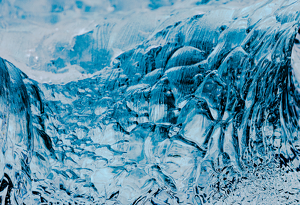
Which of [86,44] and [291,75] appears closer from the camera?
[86,44]

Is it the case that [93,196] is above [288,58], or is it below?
below

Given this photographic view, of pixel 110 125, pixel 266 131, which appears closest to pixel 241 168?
pixel 266 131

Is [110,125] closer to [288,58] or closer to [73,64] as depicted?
[73,64]

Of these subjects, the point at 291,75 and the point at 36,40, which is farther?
the point at 291,75

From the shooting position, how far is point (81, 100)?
0.77 ft

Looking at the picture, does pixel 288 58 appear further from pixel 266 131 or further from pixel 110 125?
pixel 110 125

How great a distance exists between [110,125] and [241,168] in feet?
0.57

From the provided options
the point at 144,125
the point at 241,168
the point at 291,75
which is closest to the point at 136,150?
the point at 144,125

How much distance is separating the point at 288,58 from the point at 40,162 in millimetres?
323

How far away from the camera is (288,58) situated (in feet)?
0.95

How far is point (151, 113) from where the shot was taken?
24cm

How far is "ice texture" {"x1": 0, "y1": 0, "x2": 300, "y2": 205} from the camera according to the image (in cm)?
22

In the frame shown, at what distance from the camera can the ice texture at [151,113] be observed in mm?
222

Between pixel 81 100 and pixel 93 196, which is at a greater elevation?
pixel 81 100
